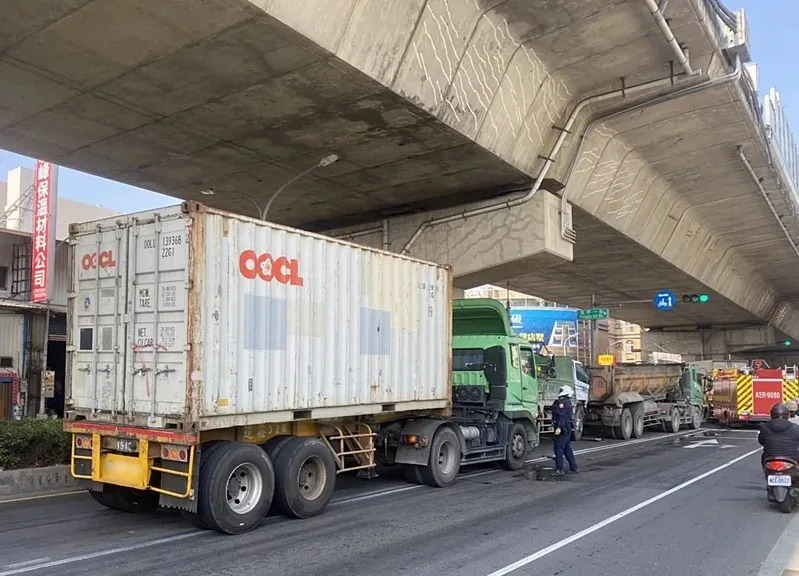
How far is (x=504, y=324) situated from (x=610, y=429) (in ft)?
29.0

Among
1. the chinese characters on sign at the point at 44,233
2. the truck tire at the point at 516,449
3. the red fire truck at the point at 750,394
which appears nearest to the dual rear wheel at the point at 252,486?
the truck tire at the point at 516,449

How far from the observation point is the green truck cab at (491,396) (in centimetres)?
1252

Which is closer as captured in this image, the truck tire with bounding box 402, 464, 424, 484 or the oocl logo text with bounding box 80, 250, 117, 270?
the oocl logo text with bounding box 80, 250, 117, 270

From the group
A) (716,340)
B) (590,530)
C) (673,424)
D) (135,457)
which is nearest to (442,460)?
(590,530)

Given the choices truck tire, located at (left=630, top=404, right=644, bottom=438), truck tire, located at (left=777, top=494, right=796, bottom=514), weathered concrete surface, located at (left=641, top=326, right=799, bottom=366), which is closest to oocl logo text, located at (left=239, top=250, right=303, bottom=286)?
truck tire, located at (left=777, top=494, right=796, bottom=514)

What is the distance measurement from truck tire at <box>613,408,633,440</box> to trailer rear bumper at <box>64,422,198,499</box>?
1617 centimetres

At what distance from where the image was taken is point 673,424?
80.1 ft

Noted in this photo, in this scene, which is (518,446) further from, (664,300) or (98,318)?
(664,300)

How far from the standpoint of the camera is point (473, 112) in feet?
39.5

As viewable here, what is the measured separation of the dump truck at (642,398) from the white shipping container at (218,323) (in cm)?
1261

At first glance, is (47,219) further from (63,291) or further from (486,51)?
(486,51)

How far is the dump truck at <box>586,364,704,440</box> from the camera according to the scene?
21.0m

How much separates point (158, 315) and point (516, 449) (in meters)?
8.06

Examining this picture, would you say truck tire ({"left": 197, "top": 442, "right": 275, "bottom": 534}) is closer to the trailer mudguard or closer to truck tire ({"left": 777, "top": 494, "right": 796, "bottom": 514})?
the trailer mudguard
